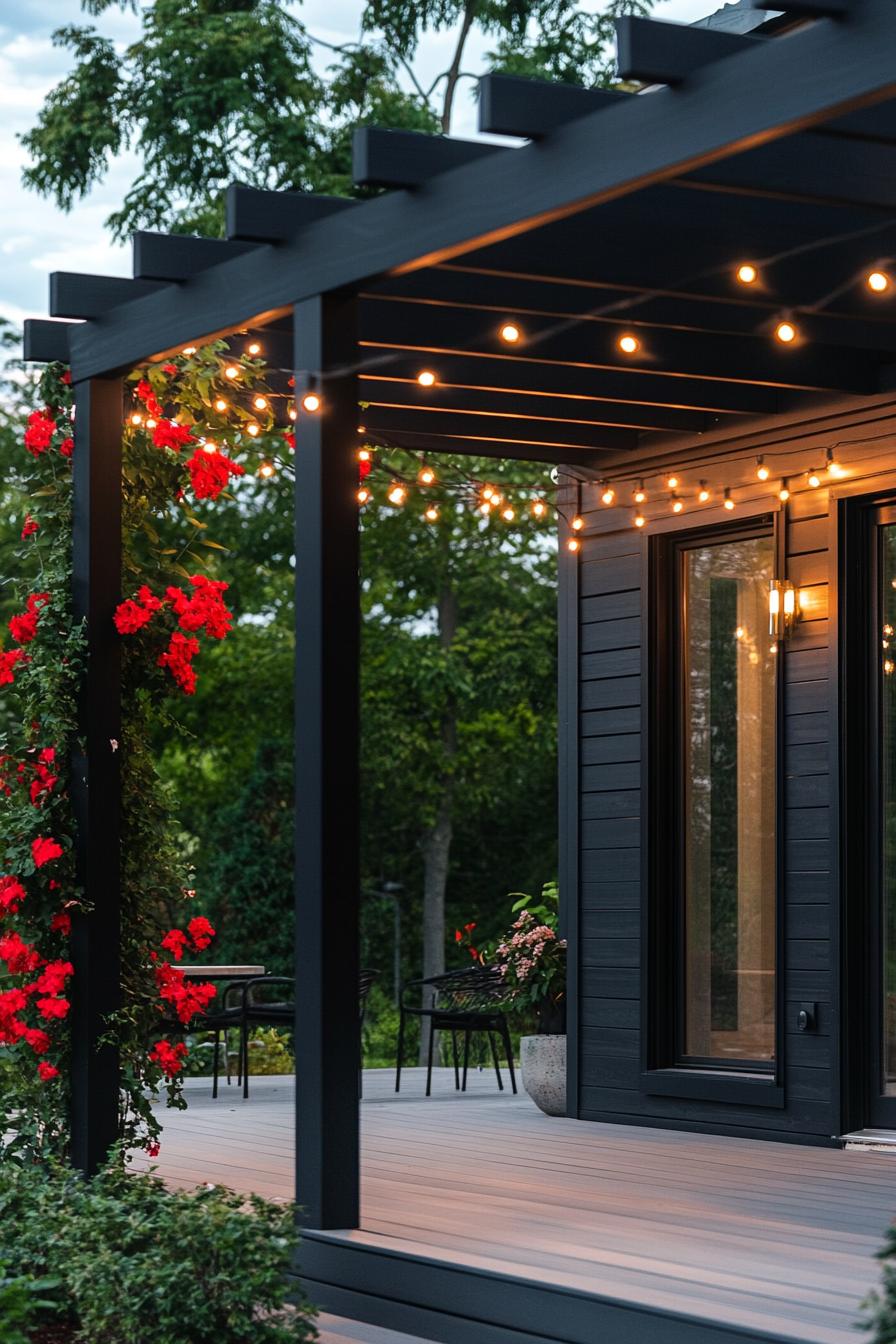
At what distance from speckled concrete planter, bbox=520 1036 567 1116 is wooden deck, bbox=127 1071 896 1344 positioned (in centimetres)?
8

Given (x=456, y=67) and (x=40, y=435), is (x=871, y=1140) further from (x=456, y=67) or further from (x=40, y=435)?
(x=456, y=67)

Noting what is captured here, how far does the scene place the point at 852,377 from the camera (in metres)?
6.78

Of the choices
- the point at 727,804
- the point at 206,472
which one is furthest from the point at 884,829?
the point at 206,472

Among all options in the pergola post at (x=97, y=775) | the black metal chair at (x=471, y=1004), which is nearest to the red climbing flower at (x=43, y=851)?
the pergola post at (x=97, y=775)

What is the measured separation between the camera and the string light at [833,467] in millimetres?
6941

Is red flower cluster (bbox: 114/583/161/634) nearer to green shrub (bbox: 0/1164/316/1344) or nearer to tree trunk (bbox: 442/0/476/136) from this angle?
green shrub (bbox: 0/1164/316/1344)

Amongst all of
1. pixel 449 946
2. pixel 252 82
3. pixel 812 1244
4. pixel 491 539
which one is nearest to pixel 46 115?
pixel 252 82

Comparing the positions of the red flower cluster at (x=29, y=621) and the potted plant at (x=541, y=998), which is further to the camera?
the potted plant at (x=541, y=998)

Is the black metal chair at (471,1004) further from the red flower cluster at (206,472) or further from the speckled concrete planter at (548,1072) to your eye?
the red flower cluster at (206,472)

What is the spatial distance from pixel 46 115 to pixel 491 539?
5.96 meters

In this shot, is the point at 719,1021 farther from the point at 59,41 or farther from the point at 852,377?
the point at 59,41

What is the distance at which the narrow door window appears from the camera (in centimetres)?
728

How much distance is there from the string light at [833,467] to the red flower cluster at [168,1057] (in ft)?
10.3

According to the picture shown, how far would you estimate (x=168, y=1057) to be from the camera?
19.9 ft
